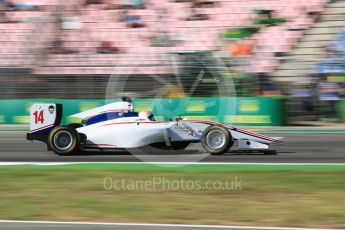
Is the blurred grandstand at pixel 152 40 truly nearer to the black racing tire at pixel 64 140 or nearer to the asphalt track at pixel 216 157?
the asphalt track at pixel 216 157

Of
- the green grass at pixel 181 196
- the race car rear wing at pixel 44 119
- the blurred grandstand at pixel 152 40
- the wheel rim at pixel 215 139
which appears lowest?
the green grass at pixel 181 196

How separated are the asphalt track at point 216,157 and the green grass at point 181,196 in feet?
2.63

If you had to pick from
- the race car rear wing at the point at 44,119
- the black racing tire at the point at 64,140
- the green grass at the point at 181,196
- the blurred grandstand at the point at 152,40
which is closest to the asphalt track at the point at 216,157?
the black racing tire at the point at 64,140

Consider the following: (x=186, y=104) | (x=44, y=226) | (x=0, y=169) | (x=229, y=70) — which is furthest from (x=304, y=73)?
(x=44, y=226)

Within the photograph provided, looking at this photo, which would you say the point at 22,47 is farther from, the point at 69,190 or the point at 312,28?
the point at 69,190

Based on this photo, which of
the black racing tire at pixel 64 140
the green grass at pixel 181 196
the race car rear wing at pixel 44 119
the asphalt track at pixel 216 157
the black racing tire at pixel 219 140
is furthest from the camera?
the race car rear wing at pixel 44 119

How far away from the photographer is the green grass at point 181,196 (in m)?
6.26

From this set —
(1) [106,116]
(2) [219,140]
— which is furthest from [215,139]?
(1) [106,116]

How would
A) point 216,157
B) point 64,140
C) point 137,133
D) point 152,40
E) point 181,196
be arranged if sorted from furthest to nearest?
point 152,40
point 64,140
point 216,157
point 137,133
point 181,196

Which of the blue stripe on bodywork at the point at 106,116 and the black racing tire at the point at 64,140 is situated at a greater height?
the blue stripe on bodywork at the point at 106,116

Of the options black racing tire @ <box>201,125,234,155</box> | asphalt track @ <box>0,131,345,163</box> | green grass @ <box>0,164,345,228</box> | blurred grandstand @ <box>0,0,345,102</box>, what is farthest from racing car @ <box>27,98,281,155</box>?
blurred grandstand @ <box>0,0,345,102</box>

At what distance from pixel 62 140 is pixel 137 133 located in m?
1.37

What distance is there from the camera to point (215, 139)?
1066 cm

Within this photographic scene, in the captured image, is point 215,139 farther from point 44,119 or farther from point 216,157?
point 44,119
